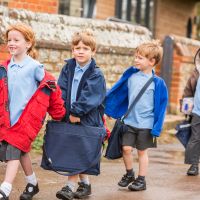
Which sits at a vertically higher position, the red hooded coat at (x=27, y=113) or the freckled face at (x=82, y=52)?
the freckled face at (x=82, y=52)

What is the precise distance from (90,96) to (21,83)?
2.01 ft

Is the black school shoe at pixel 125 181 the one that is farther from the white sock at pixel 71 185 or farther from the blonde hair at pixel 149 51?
the blonde hair at pixel 149 51

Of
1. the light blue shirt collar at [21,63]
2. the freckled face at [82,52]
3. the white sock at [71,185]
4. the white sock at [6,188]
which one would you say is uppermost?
the freckled face at [82,52]

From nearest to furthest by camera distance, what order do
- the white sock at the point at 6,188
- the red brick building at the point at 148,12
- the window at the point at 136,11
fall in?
the white sock at the point at 6,188 < the red brick building at the point at 148,12 < the window at the point at 136,11

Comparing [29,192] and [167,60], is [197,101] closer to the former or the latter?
[29,192]

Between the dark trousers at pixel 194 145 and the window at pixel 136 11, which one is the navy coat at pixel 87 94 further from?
the window at pixel 136 11

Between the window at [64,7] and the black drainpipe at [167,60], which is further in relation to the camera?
the window at [64,7]

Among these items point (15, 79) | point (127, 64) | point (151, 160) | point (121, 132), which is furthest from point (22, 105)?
point (127, 64)

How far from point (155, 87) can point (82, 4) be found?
800cm

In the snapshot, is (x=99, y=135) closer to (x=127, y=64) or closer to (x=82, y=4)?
(x=127, y=64)

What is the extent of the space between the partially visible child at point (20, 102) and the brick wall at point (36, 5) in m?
3.83

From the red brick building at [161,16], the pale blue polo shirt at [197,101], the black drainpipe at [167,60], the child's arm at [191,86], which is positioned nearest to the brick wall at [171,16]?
the red brick building at [161,16]

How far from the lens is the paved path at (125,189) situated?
5957 millimetres

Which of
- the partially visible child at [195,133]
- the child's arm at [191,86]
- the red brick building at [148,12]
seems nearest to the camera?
the partially visible child at [195,133]
